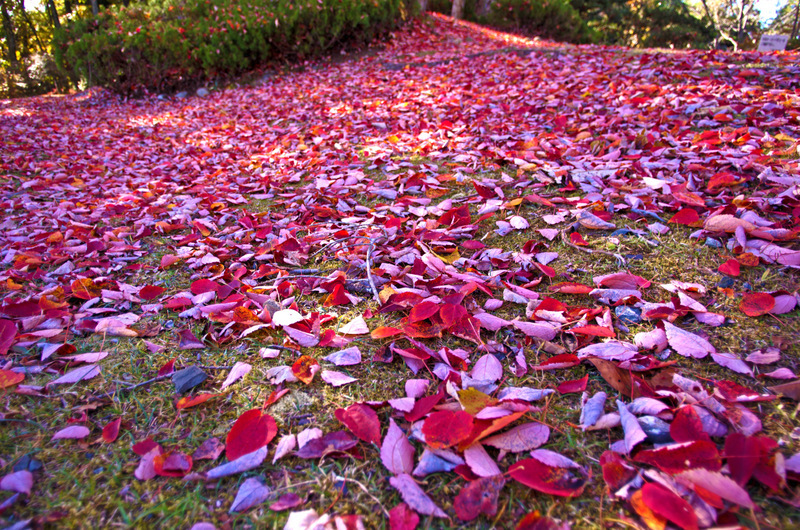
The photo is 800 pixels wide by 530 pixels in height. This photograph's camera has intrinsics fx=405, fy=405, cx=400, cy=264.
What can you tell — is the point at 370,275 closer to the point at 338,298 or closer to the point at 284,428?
the point at 338,298

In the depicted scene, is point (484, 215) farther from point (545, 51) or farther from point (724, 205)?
point (545, 51)

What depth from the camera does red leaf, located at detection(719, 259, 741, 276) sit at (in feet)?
5.11

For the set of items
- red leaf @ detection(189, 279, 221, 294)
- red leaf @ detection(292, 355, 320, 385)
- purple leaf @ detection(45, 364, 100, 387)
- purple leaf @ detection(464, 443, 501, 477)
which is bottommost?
purple leaf @ detection(464, 443, 501, 477)

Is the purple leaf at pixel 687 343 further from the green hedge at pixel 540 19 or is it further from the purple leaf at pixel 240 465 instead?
the green hedge at pixel 540 19

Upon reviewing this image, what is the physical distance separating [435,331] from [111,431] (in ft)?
3.25

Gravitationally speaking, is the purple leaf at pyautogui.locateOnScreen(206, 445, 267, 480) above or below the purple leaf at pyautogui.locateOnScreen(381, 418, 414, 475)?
below

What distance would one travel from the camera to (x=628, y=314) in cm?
145

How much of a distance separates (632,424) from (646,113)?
3136 millimetres

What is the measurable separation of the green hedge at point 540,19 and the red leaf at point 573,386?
39.4 feet

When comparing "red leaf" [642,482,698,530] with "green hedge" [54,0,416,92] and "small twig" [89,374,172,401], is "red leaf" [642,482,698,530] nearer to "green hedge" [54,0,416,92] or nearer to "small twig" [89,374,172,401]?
"small twig" [89,374,172,401]

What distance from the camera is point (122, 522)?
91cm

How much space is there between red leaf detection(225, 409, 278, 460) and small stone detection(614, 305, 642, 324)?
47.9 inches

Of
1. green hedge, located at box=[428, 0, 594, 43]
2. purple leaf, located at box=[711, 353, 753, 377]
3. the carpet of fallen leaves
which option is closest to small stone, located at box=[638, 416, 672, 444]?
the carpet of fallen leaves

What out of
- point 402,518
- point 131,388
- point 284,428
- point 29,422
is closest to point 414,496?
point 402,518
